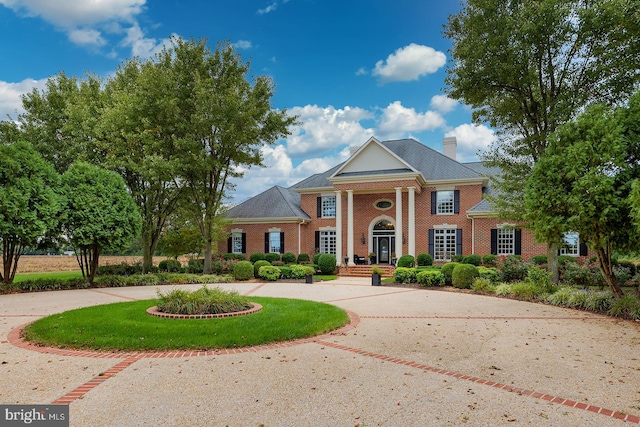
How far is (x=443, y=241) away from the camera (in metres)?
23.3

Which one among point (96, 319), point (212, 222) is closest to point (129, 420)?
point (96, 319)

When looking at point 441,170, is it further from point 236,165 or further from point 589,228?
point 589,228

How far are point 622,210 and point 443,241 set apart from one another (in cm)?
1500

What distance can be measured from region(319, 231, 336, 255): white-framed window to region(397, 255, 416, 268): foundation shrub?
5799 millimetres

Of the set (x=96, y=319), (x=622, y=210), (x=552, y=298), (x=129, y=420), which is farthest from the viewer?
(x=552, y=298)

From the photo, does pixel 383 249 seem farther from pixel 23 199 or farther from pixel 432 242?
pixel 23 199

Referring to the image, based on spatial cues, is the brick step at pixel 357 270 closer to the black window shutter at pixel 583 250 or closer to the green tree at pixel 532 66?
the green tree at pixel 532 66

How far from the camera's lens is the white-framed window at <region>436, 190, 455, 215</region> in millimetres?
23344

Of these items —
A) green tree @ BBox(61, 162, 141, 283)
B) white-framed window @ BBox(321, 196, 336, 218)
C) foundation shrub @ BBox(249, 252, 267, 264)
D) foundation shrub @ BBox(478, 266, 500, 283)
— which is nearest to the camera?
green tree @ BBox(61, 162, 141, 283)

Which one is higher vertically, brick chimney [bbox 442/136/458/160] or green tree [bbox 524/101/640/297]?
brick chimney [bbox 442/136/458/160]

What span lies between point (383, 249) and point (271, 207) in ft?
27.6

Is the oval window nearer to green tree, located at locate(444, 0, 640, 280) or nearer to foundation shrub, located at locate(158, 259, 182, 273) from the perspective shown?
green tree, located at locate(444, 0, 640, 280)

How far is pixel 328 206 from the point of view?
2623cm

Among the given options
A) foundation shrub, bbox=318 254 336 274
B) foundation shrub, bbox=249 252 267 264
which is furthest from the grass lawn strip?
foundation shrub, bbox=249 252 267 264
